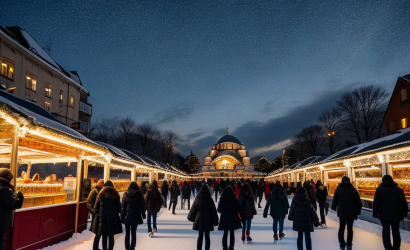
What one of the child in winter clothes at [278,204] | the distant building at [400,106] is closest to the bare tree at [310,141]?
the distant building at [400,106]

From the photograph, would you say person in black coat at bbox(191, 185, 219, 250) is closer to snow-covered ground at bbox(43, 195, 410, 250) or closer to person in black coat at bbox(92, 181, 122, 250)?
snow-covered ground at bbox(43, 195, 410, 250)

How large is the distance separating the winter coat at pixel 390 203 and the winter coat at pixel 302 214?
1405 mm

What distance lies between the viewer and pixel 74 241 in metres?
8.52

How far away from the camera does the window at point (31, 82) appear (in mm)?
25203

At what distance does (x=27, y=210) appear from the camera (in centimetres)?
686

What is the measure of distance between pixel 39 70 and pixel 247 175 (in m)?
75.9

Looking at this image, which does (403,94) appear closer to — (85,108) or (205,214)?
(205,214)

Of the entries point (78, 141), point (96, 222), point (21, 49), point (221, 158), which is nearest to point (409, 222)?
point (96, 222)

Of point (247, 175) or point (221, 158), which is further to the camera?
point (221, 158)

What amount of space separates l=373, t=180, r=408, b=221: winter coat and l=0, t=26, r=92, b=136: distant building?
60.3 ft

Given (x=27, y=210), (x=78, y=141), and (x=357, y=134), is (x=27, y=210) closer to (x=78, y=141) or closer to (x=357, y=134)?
(x=78, y=141)

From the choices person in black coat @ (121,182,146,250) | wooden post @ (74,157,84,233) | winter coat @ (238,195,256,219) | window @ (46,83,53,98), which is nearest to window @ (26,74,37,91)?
window @ (46,83,53,98)

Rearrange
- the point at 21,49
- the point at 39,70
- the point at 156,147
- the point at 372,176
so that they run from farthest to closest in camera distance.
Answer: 1. the point at 156,147
2. the point at 39,70
3. the point at 21,49
4. the point at 372,176

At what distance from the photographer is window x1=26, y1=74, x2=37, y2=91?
82.7 feet
